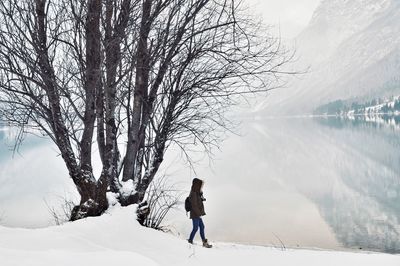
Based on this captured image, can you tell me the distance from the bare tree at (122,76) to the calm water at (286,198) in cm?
542

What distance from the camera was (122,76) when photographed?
8227mm

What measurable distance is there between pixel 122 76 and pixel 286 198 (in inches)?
1110

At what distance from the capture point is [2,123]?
9.46m

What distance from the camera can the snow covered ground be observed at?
4.83 m

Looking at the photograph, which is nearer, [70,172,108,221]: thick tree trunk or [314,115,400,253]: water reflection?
[70,172,108,221]: thick tree trunk

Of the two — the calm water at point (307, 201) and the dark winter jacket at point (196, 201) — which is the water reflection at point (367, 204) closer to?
the calm water at point (307, 201)

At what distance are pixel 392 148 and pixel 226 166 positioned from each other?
31.1 m

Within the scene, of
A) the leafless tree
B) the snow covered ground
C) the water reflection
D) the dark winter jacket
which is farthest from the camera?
the water reflection

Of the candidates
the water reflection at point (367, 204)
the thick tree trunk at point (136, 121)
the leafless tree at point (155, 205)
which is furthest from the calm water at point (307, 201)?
the thick tree trunk at point (136, 121)

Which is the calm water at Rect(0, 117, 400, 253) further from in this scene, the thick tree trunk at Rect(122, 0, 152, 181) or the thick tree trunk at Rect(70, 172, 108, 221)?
the thick tree trunk at Rect(70, 172, 108, 221)

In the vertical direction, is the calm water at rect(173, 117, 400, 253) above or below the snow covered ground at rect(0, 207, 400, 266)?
below

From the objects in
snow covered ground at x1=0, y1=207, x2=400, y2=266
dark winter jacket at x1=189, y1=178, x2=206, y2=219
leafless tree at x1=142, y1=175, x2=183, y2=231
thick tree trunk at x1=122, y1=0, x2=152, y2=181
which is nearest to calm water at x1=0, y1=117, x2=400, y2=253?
leafless tree at x1=142, y1=175, x2=183, y2=231

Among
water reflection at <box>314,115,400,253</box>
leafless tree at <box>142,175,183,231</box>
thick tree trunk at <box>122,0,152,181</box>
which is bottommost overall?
water reflection at <box>314,115,400,253</box>

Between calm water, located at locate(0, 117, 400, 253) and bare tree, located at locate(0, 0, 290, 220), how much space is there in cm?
542
